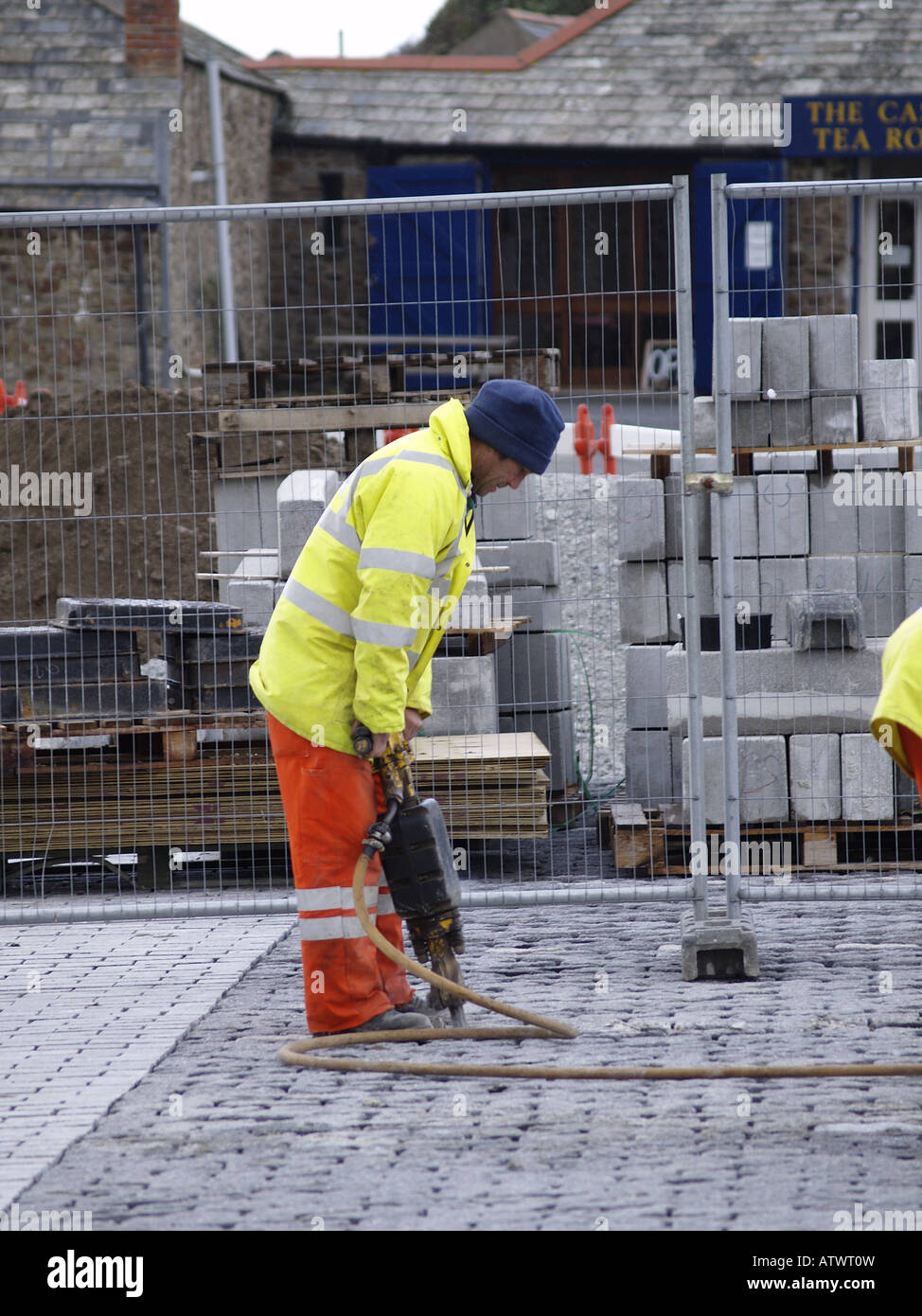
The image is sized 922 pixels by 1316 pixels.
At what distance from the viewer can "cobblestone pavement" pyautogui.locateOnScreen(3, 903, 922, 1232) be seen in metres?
3.61

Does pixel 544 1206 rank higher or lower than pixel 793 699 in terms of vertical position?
lower

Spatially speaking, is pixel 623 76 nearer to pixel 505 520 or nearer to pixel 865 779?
pixel 505 520

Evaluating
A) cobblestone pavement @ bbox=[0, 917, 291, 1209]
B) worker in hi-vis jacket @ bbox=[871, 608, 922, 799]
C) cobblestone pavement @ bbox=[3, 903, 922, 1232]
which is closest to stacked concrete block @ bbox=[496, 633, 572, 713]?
cobblestone pavement @ bbox=[0, 917, 291, 1209]

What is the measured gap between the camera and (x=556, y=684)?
8.71m

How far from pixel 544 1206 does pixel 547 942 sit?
291 cm

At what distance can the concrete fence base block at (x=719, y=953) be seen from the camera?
5766 millimetres

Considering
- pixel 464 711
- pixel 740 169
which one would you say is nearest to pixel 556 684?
pixel 464 711

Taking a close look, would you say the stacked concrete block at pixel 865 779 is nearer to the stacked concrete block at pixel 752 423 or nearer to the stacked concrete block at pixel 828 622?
the stacked concrete block at pixel 828 622

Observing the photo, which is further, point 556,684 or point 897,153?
point 897,153

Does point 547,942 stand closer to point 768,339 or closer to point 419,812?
point 419,812

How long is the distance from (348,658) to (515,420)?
0.91m

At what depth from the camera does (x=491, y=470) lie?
4984 millimetres

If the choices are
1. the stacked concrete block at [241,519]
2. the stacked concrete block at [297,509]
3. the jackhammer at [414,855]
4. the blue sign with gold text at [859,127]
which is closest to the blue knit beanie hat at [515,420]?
the jackhammer at [414,855]

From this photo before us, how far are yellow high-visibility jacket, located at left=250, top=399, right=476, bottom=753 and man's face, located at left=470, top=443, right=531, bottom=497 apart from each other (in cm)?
9
